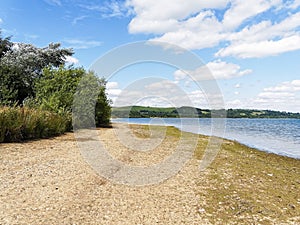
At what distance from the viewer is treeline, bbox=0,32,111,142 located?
1294 cm

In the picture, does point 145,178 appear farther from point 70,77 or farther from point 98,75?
point 98,75

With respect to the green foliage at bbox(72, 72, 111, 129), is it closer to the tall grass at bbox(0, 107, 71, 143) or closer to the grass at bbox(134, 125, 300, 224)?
the tall grass at bbox(0, 107, 71, 143)

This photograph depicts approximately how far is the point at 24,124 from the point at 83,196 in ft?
26.6

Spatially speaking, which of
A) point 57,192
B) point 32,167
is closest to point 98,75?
point 32,167

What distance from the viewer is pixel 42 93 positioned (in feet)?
71.4

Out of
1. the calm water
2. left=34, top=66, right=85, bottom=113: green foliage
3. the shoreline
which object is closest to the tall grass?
the shoreline

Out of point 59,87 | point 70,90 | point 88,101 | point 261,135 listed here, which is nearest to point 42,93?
point 59,87

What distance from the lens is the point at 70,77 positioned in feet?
74.9

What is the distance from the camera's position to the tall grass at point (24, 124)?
1169 cm

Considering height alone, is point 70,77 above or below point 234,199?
above

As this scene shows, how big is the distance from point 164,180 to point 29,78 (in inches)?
942

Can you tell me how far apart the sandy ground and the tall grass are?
283 centimetres

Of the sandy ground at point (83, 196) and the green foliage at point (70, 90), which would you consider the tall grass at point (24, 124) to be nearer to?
the sandy ground at point (83, 196)

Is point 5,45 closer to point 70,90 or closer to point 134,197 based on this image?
point 70,90
